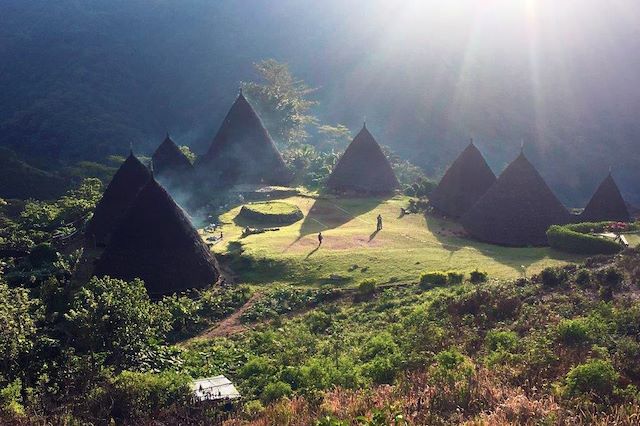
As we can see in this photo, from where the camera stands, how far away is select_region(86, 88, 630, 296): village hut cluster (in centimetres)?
2212

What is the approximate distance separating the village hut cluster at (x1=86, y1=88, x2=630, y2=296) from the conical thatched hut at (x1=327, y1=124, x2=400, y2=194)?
0.07 m

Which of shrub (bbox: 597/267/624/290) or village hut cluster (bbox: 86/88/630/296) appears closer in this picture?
shrub (bbox: 597/267/624/290)

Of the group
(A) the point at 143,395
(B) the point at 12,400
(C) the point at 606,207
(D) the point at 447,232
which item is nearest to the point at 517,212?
(D) the point at 447,232

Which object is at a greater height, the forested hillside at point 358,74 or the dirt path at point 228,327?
the forested hillside at point 358,74

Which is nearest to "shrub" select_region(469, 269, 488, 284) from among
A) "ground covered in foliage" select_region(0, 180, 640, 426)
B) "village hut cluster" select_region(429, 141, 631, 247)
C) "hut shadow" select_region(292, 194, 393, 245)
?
"ground covered in foliage" select_region(0, 180, 640, 426)

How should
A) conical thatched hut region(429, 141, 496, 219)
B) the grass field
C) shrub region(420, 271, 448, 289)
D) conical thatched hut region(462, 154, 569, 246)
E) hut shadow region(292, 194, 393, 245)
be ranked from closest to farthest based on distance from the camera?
shrub region(420, 271, 448, 289) < the grass field < conical thatched hut region(462, 154, 569, 246) < hut shadow region(292, 194, 393, 245) < conical thatched hut region(429, 141, 496, 219)

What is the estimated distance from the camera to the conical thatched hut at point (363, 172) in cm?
3859

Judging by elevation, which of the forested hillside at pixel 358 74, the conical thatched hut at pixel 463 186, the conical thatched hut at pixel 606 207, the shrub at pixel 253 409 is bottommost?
the shrub at pixel 253 409

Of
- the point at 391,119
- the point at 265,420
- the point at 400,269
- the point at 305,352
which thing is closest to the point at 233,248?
the point at 400,269

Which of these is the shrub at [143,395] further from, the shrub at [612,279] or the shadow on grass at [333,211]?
the shadow on grass at [333,211]

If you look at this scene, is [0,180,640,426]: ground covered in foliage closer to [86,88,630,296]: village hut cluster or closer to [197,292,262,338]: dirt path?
[197,292,262,338]: dirt path

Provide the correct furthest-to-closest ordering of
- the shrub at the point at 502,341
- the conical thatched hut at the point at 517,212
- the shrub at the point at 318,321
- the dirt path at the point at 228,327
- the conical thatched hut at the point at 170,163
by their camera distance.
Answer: the conical thatched hut at the point at 170,163
the conical thatched hut at the point at 517,212
the dirt path at the point at 228,327
the shrub at the point at 318,321
the shrub at the point at 502,341

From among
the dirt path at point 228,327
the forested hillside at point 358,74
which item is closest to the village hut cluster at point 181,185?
the dirt path at point 228,327

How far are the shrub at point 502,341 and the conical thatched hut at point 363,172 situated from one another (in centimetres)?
2400
